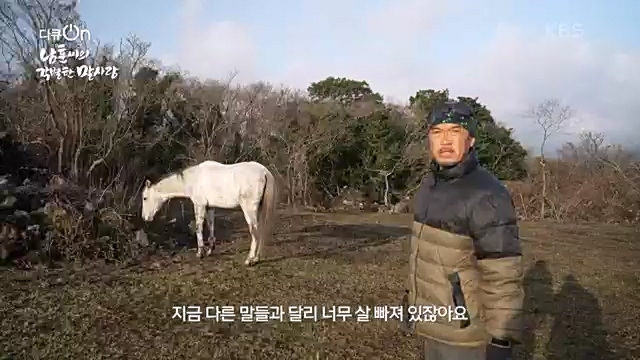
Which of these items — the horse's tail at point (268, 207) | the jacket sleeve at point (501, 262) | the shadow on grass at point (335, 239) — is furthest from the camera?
the shadow on grass at point (335, 239)

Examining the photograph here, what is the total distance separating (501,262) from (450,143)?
1.58 ft

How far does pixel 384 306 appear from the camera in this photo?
5168 millimetres

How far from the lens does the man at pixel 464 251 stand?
6.12ft

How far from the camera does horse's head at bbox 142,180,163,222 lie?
742 centimetres

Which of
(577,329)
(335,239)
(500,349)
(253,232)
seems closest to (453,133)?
(500,349)

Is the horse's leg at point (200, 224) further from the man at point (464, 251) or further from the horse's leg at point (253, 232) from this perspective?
the man at point (464, 251)

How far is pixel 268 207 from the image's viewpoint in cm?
674

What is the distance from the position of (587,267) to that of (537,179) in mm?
10357

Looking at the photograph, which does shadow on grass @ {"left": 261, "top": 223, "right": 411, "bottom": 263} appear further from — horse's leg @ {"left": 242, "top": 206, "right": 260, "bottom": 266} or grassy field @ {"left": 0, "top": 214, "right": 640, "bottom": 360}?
horse's leg @ {"left": 242, "top": 206, "right": 260, "bottom": 266}

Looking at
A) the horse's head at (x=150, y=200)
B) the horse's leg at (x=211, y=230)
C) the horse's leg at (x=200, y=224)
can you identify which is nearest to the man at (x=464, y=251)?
the horse's leg at (x=200, y=224)

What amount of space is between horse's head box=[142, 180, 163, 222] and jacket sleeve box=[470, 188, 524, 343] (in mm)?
6251

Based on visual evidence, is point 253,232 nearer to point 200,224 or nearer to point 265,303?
point 200,224

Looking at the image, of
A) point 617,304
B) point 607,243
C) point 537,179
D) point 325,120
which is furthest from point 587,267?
point 325,120

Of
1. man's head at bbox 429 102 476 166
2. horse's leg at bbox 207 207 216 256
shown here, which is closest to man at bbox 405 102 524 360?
man's head at bbox 429 102 476 166
